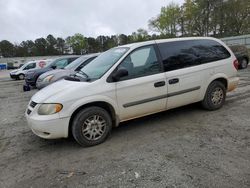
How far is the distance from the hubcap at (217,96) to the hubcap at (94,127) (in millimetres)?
2901

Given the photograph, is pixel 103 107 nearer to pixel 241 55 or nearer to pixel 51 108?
pixel 51 108

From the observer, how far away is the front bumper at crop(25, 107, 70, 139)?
3.95 m

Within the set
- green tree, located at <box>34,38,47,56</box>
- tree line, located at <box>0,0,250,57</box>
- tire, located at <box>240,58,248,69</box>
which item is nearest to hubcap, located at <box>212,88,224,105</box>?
tire, located at <box>240,58,248,69</box>

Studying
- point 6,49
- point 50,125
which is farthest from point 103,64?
point 6,49

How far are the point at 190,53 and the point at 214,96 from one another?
126 centimetres

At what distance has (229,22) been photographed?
161ft

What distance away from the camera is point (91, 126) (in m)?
4.24

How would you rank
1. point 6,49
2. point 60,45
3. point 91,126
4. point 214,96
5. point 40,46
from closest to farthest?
point 91,126 < point 214,96 < point 6,49 < point 40,46 < point 60,45

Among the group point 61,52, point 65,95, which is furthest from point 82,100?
point 61,52

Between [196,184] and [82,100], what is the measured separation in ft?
7.33

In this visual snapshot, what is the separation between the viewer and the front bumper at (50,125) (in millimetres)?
3953

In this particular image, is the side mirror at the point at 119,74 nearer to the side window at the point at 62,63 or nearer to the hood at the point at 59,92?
the hood at the point at 59,92

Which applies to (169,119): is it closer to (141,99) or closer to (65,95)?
(141,99)

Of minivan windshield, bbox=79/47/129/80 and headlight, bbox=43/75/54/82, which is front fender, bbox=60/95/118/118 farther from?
headlight, bbox=43/75/54/82
